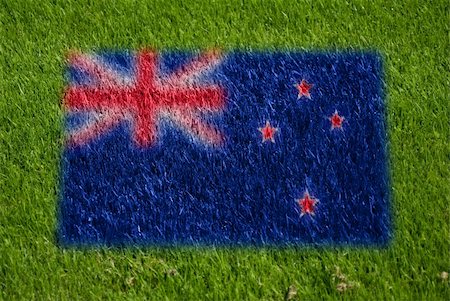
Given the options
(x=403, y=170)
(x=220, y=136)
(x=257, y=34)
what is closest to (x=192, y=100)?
(x=220, y=136)

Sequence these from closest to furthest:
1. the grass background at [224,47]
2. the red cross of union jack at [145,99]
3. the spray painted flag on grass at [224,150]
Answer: the grass background at [224,47] < the spray painted flag on grass at [224,150] < the red cross of union jack at [145,99]

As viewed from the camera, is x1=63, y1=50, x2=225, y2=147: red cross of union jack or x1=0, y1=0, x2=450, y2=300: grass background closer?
x1=0, y1=0, x2=450, y2=300: grass background

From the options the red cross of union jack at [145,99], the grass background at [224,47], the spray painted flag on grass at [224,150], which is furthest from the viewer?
the red cross of union jack at [145,99]

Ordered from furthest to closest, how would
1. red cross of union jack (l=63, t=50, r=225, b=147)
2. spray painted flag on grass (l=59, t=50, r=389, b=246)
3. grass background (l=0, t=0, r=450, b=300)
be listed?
red cross of union jack (l=63, t=50, r=225, b=147) < spray painted flag on grass (l=59, t=50, r=389, b=246) < grass background (l=0, t=0, r=450, b=300)

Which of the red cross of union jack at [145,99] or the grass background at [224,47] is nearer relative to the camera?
the grass background at [224,47]

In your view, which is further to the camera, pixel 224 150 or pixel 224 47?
pixel 224 47

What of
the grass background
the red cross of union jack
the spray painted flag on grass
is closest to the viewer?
the grass background

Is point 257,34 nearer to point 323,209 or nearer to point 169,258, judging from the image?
point 323,209
